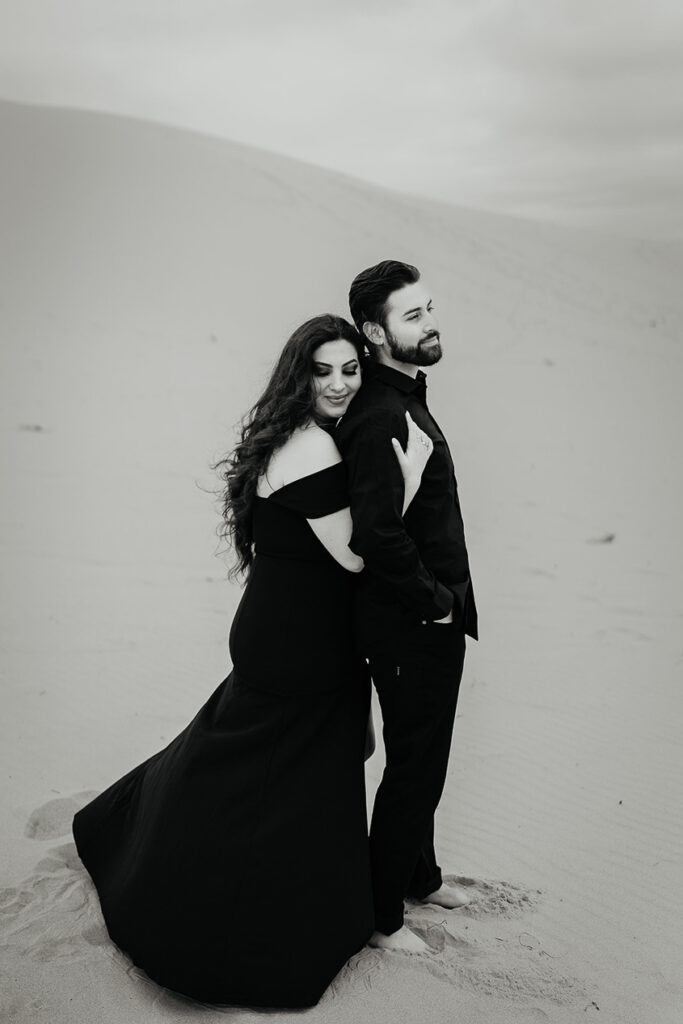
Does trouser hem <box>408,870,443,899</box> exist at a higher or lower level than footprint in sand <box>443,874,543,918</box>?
higher

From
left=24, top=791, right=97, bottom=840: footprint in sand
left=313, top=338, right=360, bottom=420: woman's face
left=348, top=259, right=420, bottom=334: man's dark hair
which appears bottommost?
left=24, top=791, right=97, bottom=840: footprint in sand

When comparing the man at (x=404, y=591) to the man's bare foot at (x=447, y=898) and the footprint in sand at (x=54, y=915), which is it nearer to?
the man's bare foot at (x=447, y=898)

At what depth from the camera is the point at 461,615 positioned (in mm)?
3393

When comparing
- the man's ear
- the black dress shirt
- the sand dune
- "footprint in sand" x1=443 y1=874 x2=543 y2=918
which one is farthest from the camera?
"footprint in sand" x1=443 y1=874 x2=543 y2=918

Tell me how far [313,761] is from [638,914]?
142cm

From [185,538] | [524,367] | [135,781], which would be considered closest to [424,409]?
[135,781]

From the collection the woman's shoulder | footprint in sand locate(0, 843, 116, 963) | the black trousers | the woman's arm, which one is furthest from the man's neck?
footprint in sand locate(0, 843, 116, 963)

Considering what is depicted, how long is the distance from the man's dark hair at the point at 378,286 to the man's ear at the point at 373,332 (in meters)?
0.01

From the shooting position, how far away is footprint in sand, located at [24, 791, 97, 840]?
4.23 metres

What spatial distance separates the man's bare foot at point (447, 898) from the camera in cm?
383

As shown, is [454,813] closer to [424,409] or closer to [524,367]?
[424,409]

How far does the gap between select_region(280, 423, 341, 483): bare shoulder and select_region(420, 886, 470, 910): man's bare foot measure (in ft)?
5.35

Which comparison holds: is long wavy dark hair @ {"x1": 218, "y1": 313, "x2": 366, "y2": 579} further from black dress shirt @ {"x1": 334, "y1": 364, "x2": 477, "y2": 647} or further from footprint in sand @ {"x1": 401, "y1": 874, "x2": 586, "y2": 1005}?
footprint in sand @ {"x1": 401, "y1": 874, "x2": 586, "y2": 1005}

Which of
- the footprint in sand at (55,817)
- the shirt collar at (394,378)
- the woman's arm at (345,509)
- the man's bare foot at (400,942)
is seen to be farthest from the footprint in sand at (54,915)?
the shirt collar at (394,378)
